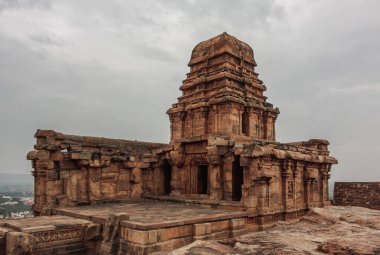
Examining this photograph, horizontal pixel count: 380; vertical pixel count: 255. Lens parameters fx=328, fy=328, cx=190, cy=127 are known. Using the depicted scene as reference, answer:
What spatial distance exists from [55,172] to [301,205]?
9.78 metres

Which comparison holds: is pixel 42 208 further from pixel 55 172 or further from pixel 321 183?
pixel 321 183

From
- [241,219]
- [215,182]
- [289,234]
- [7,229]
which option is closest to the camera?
[7,229]

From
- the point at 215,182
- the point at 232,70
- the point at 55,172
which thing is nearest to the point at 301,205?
the point at 215,182

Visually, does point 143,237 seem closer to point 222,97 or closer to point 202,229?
→ point 202,229

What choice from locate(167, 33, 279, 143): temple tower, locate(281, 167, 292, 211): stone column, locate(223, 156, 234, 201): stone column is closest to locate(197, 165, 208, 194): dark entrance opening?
locate(167, 33, 279, 143): temple tower

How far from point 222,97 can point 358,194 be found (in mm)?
9756

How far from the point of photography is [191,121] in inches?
680

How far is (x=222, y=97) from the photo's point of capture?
15461 millimetres

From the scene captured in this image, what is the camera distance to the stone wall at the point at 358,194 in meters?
17.6

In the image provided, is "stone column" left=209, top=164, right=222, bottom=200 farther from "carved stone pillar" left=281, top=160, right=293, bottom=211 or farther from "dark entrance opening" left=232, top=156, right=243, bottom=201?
"carved stone pillar" left=281, top=160, right=293, bottom=211

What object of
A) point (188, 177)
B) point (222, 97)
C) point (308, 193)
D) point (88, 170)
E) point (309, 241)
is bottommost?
point (309, 241)

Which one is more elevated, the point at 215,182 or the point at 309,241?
the point at 215,182

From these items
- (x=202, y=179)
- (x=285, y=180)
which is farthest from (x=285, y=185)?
(x=202, y=179)

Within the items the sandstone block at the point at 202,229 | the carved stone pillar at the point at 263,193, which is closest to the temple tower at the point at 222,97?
the carved stone pillar at the point at 263,193
